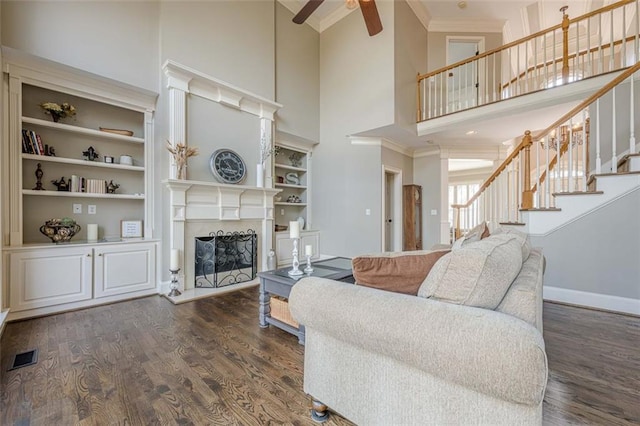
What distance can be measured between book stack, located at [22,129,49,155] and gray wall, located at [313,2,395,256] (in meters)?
4.28

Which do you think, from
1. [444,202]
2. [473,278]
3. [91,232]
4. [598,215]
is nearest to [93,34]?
[91,232]

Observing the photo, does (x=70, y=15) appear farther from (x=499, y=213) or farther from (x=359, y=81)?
(x=499, y=213)

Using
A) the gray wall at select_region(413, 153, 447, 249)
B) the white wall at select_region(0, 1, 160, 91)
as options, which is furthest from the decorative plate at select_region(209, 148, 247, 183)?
→ the gray wall at select_region(413, 153, 447, 249)

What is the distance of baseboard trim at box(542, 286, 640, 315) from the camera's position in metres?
2.69

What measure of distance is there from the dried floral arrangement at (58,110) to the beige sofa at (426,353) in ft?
11.7

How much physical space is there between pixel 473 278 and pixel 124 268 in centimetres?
369

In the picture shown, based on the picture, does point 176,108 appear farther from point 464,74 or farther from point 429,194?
point 464,74

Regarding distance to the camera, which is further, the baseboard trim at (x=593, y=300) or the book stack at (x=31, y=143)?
the book stack at (x=31, y=143)

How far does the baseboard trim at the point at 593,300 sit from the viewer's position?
8.83 ft

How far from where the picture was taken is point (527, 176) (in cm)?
354

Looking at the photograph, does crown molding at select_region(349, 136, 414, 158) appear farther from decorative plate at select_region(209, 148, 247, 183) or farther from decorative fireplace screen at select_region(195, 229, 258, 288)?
decorative fireplace screen at select_region(195, 229, 258, 288)

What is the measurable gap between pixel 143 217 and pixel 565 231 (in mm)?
5349

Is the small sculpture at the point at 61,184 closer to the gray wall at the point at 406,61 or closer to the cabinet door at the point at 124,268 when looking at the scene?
the cabinet door at the point at 124,268

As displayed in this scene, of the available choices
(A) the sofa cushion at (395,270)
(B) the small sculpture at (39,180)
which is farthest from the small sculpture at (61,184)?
(A) the sofa cushion at (395,270)
